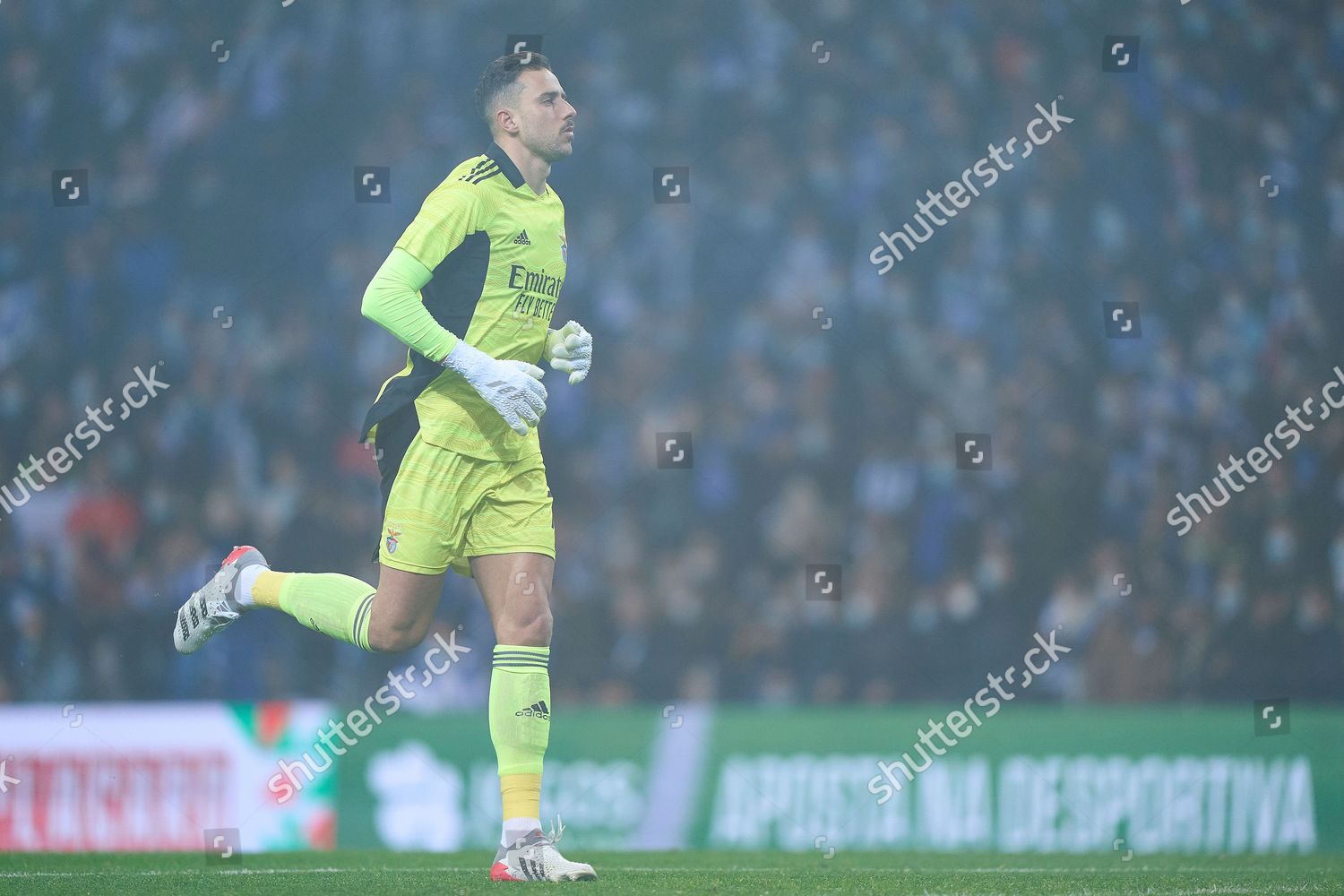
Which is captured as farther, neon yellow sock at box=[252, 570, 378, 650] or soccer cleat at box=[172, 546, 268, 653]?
soccer cleat at box=[172, 546, 268, 653]

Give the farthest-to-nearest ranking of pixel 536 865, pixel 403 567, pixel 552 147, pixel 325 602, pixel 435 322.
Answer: pixel 325 602
pixel 552 147
pixel 403 567
pixel 435 322
pixel 536 865

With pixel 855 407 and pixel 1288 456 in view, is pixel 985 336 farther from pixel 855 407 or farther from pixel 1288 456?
pixel 1288 456

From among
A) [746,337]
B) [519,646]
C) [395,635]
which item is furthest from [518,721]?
[746,337]

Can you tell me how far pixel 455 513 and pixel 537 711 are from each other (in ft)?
2.22

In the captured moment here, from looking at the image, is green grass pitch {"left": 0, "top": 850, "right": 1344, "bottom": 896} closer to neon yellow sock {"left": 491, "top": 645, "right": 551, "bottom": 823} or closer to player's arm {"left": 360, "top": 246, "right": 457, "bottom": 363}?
neon yellow sock {"left": 491, "top": 645, "right": 551, "bottom": 823}

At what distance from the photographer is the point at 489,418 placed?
4.88 m

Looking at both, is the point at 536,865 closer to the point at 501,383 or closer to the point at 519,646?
the point at 519,646

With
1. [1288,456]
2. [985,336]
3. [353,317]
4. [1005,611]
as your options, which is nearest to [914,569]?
[1005,611]

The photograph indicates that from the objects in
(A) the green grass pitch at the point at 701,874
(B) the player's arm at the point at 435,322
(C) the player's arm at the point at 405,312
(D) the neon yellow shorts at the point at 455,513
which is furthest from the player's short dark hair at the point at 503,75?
(A) the green grass pitch at the point at 701,874

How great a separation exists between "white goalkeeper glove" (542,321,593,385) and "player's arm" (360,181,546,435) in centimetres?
26

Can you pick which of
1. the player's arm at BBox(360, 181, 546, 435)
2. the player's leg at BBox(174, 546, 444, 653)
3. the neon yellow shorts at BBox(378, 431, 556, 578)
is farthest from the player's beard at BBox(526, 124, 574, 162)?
the player's leg at BBox(174, 546, 444, 653)

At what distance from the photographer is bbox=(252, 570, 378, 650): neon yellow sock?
16.4 feet

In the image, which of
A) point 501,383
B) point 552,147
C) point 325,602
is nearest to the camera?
point 501,383

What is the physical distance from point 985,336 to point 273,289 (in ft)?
15.3
